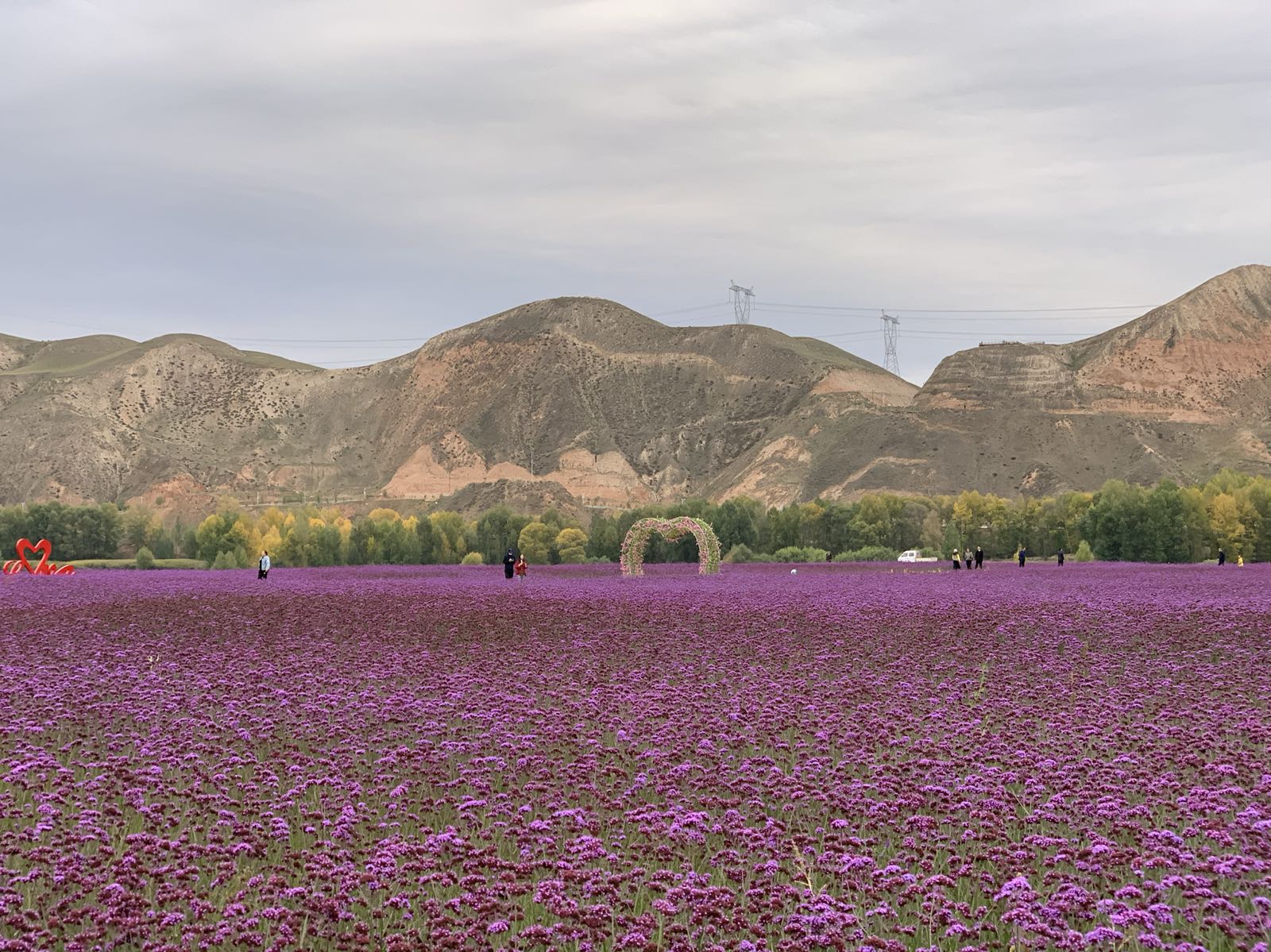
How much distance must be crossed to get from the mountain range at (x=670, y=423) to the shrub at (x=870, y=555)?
42.7 meters

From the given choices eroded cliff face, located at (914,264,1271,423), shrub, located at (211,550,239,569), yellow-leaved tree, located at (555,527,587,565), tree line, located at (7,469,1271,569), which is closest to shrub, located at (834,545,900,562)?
tree line, located at (7,469,1271,569)

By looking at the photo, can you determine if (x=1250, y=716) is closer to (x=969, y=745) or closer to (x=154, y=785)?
(x=969, y=745)

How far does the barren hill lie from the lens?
167500 mm

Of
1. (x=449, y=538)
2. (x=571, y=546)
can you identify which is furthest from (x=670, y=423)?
(x=571, y=546)

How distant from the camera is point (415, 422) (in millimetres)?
189750

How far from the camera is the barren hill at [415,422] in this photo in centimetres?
16750

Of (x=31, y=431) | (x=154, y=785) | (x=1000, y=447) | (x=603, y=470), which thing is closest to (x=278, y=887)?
(x=154, y=785)

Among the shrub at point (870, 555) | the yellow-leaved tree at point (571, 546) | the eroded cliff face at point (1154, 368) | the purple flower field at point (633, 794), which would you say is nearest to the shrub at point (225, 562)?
the yellow-leaved tree at point (571, 546)

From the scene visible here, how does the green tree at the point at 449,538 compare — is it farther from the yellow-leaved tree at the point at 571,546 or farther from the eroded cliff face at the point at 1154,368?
the eroded cliff face at the point at 1154,368

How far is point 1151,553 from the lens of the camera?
267 ft

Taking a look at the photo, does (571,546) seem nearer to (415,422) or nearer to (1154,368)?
(415,422)

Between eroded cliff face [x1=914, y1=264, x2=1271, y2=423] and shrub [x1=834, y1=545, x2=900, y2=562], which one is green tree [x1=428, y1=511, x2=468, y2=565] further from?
eroded cliff face [x1=914, y1=264, x2=1271, y2=423]

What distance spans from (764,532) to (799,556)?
1278cm

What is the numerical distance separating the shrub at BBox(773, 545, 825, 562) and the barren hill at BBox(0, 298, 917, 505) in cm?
8130
